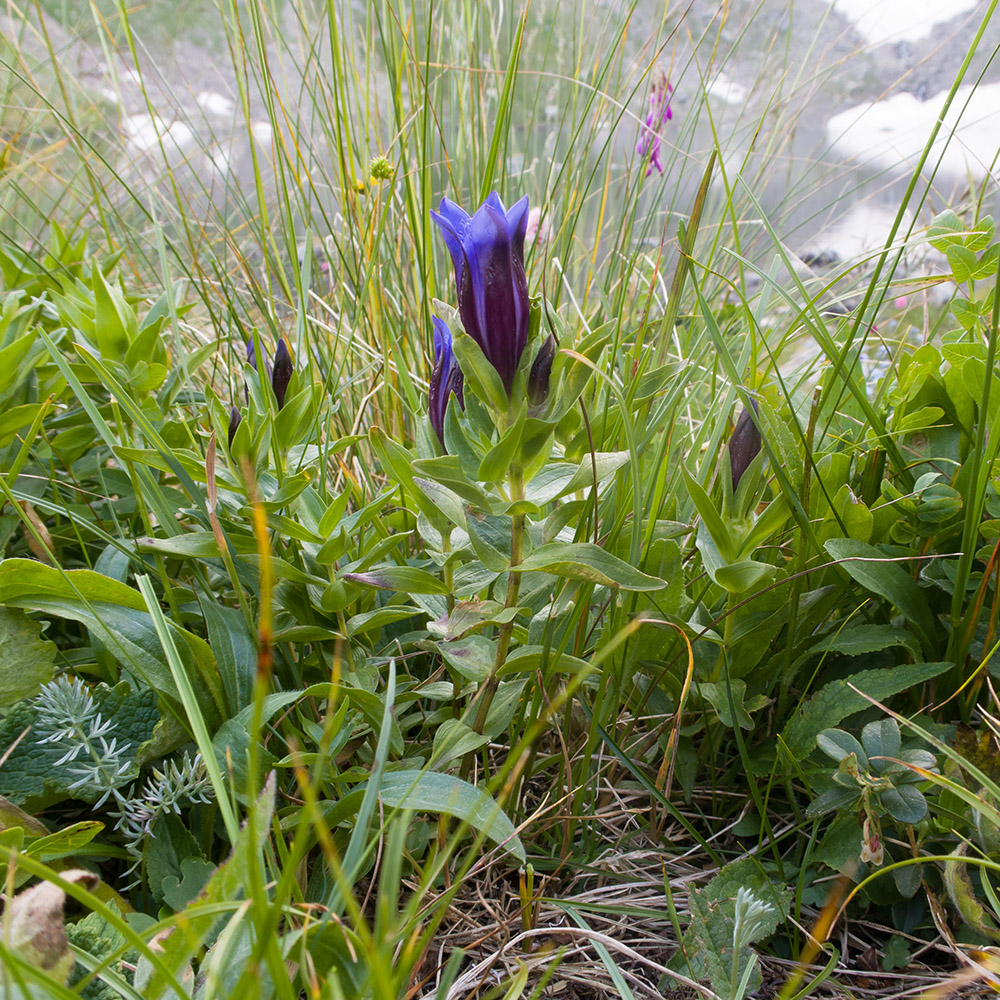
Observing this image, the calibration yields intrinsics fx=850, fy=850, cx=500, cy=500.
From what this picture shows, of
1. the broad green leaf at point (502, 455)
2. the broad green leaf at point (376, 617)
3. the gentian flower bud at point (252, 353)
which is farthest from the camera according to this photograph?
the gentian flower bud at point (252, 353)

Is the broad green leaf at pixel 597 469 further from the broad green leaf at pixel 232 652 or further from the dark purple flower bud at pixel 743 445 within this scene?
the broad green leaf at pixel 232 652

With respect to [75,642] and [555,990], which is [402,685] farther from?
[75,642]

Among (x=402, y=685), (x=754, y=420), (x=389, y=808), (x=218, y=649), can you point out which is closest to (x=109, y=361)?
(x=218, y=649)

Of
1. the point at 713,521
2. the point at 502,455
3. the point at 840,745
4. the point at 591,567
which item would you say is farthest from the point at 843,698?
the point at 502,455

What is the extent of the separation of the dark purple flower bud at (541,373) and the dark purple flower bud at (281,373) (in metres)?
0.36

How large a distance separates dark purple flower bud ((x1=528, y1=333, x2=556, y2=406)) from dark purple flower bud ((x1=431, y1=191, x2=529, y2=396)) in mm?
17

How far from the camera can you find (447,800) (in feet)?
2.43

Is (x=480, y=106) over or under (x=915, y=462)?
over

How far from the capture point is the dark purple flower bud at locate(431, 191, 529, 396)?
28.0 inches

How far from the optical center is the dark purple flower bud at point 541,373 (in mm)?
740

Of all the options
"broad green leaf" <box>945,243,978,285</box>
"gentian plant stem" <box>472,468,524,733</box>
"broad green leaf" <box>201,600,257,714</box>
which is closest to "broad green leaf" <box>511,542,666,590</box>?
"gentian plant stem" <box>472,468,524,733</box>

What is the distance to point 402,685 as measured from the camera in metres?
0.96

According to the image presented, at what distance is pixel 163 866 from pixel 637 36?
4.60 metres

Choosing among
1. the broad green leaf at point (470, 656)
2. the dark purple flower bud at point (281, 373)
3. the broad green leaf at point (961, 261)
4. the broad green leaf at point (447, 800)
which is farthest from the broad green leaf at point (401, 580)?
the broad green leaf at point (961, 261)
